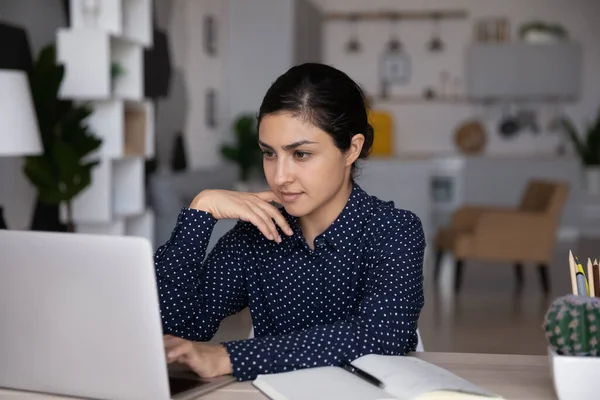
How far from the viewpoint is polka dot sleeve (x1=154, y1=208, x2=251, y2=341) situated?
6.03 ft

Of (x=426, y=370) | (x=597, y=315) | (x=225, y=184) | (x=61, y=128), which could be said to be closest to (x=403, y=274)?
(x=426, y=370)

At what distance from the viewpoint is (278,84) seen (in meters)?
1.88

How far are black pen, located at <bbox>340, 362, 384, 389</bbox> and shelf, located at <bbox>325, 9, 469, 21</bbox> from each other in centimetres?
948

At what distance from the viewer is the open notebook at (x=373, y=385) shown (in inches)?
51.9

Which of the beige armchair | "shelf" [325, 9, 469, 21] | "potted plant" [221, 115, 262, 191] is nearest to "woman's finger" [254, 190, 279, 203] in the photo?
the beige armchair

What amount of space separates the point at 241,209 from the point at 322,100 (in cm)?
28

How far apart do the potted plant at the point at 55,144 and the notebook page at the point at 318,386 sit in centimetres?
318

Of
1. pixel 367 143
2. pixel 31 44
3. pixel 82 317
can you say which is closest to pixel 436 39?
pixel 31 44

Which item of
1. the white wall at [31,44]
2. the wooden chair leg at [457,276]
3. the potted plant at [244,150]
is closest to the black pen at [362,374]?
the white wall at [31,44]

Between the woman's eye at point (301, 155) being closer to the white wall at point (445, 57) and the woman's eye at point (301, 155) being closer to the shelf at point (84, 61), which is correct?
the shelf at point (84, 61)

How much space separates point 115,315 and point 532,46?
948cm

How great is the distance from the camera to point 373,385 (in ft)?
4.63

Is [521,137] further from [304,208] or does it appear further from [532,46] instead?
[304,208]

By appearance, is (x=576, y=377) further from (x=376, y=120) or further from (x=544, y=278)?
(x=376, y=120)
